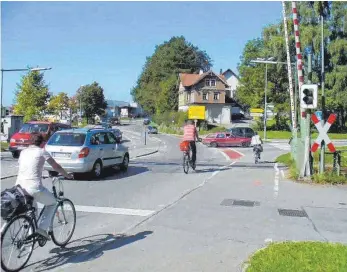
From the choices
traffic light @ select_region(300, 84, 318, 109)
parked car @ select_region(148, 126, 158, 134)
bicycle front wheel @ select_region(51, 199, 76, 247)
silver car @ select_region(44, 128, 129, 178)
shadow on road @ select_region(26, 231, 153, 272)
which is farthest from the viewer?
parked car @ select_region(148, 126, 158, 134)

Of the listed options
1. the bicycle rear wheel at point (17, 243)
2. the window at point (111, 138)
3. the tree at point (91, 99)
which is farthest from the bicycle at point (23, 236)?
the tree at point (91, 99)

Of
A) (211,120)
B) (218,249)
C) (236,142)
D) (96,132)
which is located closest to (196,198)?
(218,249)

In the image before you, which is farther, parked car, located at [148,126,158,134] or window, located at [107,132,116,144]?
parked car, located at [148,126,158,134]

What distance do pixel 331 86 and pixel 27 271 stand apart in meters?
55.9

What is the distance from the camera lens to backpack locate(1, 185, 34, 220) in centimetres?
517

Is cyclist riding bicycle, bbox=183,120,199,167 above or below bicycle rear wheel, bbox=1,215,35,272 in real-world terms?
above

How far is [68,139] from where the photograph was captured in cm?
1425

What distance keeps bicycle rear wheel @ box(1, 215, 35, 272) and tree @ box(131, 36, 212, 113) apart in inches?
3821

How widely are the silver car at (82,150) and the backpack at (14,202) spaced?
27.2 ft

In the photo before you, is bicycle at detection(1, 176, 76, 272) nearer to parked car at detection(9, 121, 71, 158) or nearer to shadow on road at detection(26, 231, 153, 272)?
shadow on road at detection(26, 231, 153, 272)

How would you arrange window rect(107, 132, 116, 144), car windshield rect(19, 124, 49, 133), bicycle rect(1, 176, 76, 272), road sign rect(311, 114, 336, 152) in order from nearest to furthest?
bicycle rect(1, 176, 76, 272) → road sign rect(311, 114, 336, 152) → window rect(107, 132, 116, 144) → car windshield rect(19, 124, 49, 133)

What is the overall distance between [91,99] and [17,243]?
10725cm

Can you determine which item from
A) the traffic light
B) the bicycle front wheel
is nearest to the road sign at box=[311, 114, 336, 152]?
the traffic light

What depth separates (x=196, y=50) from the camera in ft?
402
